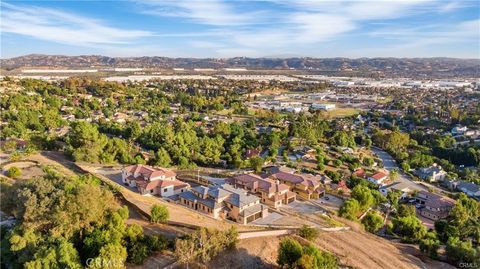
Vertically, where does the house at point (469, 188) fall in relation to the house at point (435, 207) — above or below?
below

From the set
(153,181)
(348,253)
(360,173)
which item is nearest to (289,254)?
(348,253)

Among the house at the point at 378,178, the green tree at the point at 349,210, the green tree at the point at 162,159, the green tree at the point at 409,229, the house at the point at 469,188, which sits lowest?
the house at the point at 469,188

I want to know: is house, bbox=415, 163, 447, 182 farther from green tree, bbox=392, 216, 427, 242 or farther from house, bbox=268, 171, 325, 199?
green tree, bbox=392, 216, 427, 242

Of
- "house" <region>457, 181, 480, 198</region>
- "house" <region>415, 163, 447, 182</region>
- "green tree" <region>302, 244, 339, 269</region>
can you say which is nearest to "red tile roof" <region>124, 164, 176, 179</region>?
"green tree" <region>302, 244, 339, 269</region>

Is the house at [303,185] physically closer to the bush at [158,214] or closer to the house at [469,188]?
the bush at [158,214]

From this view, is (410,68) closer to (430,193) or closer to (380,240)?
(430,193)

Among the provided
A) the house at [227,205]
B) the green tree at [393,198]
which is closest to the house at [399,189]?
the green tree at [393,198]
